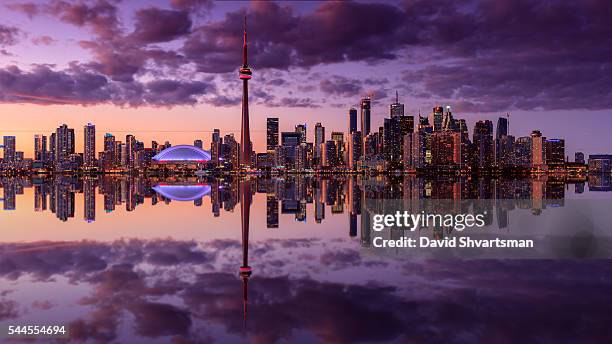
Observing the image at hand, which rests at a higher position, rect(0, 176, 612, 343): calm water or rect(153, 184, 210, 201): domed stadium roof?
rect(153, 184, 210, 201): domed stadium roof

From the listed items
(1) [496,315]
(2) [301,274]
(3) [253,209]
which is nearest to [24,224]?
(3) [253,209]

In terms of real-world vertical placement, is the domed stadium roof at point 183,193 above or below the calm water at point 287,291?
above

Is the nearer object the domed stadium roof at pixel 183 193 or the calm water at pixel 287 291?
the calm water at pixel 287 291

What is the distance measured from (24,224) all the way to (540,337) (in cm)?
3314

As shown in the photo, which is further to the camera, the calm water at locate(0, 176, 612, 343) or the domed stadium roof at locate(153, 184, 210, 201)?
the domed stadium roof at locate(153, 184, 210, 201)

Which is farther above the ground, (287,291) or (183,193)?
(183,193)

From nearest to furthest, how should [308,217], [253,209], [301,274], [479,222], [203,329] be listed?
1. [203,329]
2. [301,274]
3. [479,222]
4. [308,217]
5. [253,209]

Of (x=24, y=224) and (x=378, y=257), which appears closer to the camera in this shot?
(x=378, y=257)

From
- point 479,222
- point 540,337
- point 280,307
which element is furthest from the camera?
point 479,222

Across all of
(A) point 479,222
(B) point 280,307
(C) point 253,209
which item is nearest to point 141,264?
(B) point 280,307

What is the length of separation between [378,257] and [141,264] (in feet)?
30.4

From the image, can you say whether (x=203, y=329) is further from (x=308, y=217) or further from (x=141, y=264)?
(x=308, y=217)

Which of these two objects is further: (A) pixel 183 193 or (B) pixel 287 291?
(A) pixel 183 193

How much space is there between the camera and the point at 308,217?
3978cm
